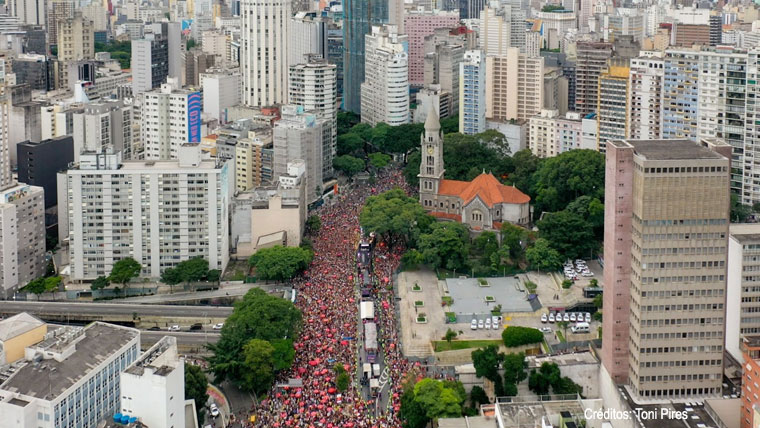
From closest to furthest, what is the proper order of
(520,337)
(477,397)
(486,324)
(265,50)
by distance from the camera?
(477,397) → (520,337) → (486,324) → (265,50)

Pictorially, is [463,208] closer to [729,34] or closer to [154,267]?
[154,267]

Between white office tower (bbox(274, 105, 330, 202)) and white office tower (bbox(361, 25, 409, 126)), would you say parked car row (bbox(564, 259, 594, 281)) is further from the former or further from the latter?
white office tower (bbox(361, 25, 409, 126))

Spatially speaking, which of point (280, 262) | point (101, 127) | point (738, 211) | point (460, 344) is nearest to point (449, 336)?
point (460, 344)

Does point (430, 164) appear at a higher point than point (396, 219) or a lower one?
higher

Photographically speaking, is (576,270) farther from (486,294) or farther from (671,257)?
(671,257)

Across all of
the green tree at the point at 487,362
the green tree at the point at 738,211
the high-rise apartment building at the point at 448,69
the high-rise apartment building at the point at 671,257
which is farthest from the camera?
the high-rise apartment building at the point at 448,69

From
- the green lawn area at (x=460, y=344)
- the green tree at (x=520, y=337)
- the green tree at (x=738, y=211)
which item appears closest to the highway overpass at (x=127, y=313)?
the green lawn area at (x=460, y=344)

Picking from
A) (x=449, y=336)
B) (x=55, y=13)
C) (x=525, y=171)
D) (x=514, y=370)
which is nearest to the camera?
(x=514, y=370)

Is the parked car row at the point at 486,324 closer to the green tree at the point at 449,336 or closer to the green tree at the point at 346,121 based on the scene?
the green tree at the point at 449,336
